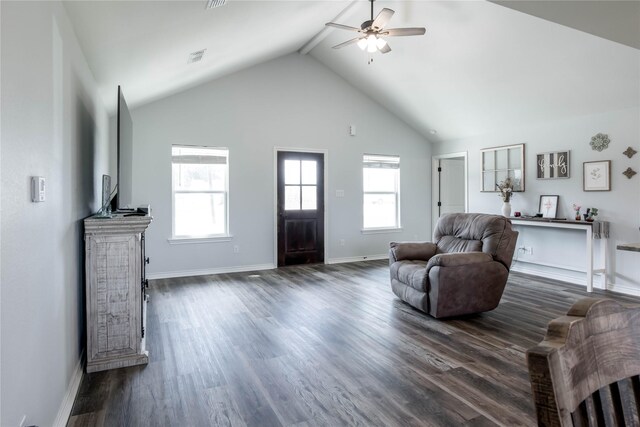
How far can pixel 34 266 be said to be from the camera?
5.16 feet

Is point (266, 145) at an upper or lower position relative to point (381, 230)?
upper

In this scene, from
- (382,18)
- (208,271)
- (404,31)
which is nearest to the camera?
(382,18)

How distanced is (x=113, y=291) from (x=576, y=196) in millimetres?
5751

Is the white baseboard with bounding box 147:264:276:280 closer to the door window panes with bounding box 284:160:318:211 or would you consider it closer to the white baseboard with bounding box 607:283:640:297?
the door window panes with bounding box 284:160:318:211

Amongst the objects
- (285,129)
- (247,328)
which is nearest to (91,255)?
(247,328)

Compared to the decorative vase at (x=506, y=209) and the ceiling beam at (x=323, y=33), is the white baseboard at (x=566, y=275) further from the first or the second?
the ceiling beam at (x=323, y=33)

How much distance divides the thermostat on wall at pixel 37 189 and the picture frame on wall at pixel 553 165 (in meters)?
6.02

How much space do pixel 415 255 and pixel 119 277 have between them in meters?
3.15

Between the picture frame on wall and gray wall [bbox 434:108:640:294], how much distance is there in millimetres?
65

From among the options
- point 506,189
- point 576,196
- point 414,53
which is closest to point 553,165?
point 576,196

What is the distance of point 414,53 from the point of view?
17.5 feet

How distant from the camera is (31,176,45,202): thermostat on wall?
5.06 feet

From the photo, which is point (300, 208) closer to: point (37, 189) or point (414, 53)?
point (414, 53)

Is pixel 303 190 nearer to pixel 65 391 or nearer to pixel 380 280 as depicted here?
pixel 380 280
